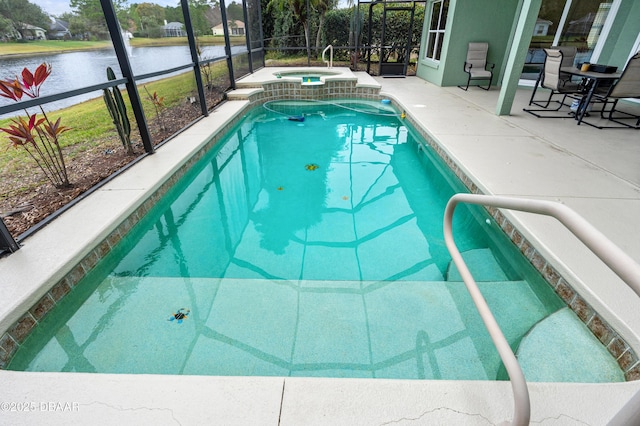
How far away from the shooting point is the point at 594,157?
3381 mm

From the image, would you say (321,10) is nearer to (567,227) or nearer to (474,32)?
(474,32)

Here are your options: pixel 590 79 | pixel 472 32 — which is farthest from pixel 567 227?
pixel 472 32

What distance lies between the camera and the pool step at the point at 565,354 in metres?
1.49

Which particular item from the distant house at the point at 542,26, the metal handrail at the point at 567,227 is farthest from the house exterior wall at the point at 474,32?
the metal handrail at the point at 567,227

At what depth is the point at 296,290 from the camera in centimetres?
216

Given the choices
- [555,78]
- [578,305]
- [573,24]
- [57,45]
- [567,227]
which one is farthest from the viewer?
[573,24]

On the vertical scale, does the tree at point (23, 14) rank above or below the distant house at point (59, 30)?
above

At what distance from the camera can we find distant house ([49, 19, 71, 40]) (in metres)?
2.74

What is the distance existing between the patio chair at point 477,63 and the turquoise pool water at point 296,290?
15.5ft

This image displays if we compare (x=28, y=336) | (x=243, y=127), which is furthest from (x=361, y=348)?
(x=243, y=127)

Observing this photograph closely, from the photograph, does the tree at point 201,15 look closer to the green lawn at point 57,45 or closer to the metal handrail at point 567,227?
the green lawn at point 57,45

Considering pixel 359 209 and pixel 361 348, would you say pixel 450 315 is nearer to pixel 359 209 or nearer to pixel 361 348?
Result: pixel 361 348

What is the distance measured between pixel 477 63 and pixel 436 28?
180cm

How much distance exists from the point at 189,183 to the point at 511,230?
352 centimetres
